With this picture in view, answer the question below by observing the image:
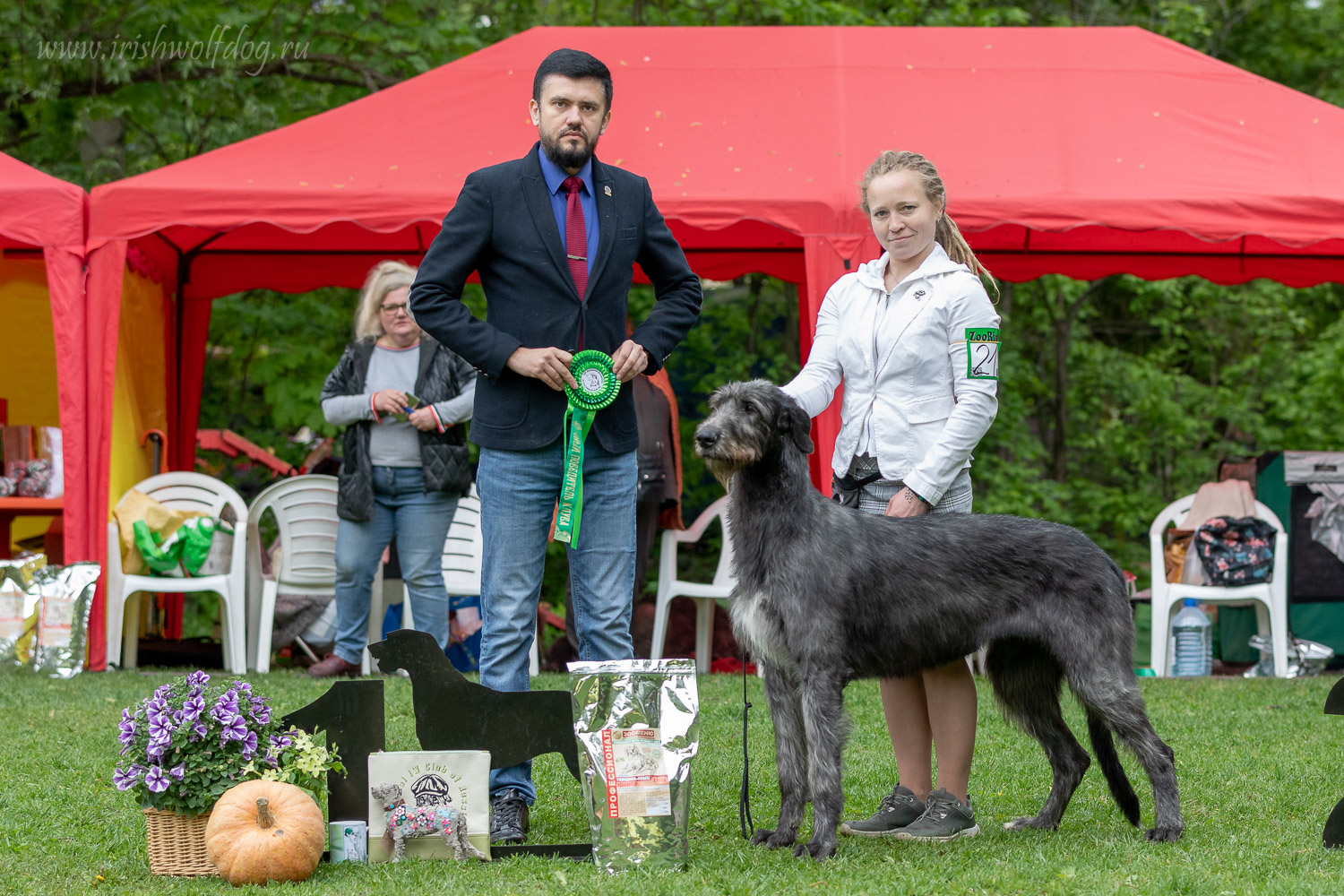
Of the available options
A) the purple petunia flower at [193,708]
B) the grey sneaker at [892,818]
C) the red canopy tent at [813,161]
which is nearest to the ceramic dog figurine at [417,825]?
the purple petunia flower at [193,708]

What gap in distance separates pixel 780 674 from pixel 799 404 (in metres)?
0.71

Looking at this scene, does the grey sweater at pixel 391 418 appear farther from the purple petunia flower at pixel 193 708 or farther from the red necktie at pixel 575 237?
the purple petunia flower at pixel 193 708

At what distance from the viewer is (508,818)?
11.7ft

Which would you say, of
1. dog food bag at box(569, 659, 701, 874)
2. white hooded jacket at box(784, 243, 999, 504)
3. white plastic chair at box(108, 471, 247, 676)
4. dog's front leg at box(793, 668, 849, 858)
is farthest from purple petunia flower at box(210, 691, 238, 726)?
white plastic chair at box(108, 471, 247, 676)

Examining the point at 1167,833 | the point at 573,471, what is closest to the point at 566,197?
the point at 573,471

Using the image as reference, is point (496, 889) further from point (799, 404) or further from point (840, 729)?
point (799, 404)

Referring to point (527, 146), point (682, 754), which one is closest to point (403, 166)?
point (527, 146)

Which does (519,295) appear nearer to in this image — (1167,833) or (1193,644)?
(1167,833)

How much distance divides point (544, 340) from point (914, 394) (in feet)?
3.35

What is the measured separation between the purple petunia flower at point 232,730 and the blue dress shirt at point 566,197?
1.48m

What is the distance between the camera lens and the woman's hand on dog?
357 cm

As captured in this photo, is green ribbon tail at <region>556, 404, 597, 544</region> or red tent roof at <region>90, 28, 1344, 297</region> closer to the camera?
green ribbon tail at <region>556, 404, 597, 544</region>

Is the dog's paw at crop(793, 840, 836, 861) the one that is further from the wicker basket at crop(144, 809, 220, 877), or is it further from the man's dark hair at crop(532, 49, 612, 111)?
the man's dark hair at crop(532, 49, 612, 111)

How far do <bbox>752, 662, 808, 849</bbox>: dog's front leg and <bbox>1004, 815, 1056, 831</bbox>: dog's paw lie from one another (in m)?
0.73
